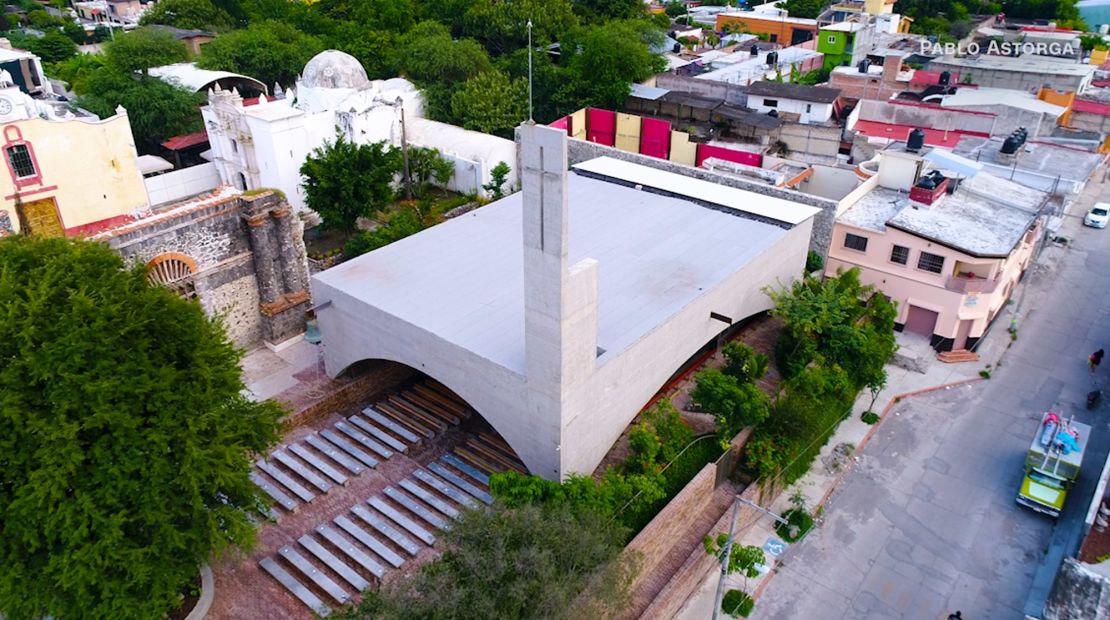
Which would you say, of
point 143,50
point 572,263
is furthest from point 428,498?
point 143,50

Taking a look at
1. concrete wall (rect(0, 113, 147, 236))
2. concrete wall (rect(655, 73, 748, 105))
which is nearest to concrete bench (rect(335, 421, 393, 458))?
concrete wall (rect(0, 113, 147, 236))

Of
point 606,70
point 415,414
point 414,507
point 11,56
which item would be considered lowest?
point 414,507

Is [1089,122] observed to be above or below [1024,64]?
below

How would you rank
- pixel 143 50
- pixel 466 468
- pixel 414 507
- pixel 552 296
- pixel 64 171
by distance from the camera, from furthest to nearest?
pixel 143 50
pixel 64 171
pixel 466 468
pixel 414 507
pixel 552 296

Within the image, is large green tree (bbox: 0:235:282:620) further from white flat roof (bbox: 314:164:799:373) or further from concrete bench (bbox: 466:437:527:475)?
concrete bench (bbox: 466:437:527:475)

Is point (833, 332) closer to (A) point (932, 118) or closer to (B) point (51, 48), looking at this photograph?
(A) point (932, 118)

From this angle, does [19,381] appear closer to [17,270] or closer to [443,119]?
[17,270]

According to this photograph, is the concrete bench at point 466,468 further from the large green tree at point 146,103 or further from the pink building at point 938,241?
the large green tree at point 146,103

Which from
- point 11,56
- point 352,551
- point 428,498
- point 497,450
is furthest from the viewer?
point 11,56
